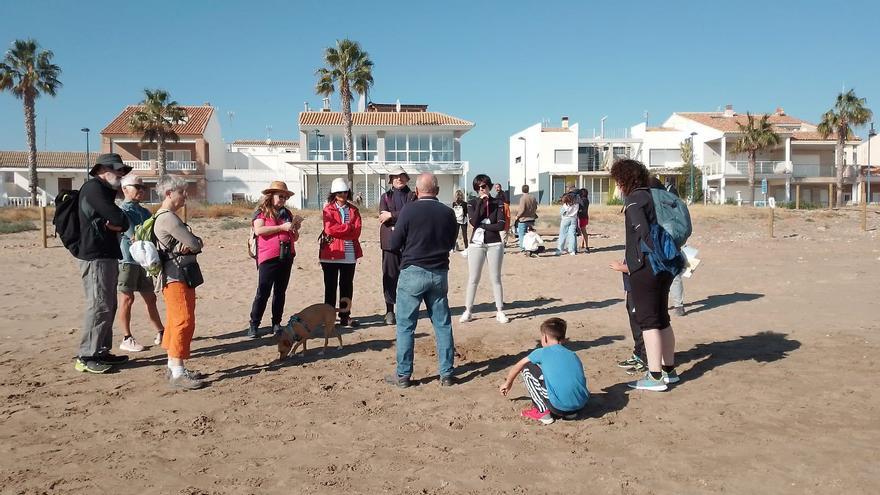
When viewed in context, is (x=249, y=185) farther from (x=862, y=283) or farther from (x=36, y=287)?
(x=862, y=283)

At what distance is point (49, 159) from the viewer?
54.4 meters

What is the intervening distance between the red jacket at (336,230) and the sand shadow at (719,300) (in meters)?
4.42

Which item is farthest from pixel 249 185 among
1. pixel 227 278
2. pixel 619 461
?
pixel 619 461

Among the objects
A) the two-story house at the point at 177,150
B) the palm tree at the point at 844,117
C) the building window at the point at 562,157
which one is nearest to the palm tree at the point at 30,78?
the two-story house at the point at 177,150

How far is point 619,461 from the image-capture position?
360 cm

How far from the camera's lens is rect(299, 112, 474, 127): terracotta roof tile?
1682 inches

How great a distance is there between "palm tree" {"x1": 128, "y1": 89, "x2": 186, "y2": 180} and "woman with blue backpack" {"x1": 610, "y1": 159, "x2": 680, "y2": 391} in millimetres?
40202

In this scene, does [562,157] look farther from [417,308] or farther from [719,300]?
[417,308]

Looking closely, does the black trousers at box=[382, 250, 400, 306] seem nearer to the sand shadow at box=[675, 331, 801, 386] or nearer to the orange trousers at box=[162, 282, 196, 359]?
the orange trousers at box=[162, 282, 196, 359]

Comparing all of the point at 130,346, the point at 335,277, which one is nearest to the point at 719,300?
the point at 335,277

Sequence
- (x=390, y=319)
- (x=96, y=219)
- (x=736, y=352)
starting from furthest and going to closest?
1. (x=390, y=319)
2. (x=736, y=352)
3. (x=96, y=219)

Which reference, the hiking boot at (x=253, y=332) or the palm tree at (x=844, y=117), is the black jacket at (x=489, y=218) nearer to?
the hiking boot at (x=253, y=332)

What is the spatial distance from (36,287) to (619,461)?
10168 millimetres

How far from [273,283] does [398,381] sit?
7.34ft
